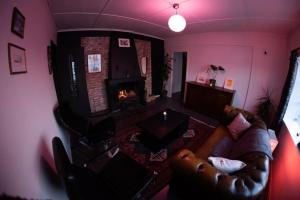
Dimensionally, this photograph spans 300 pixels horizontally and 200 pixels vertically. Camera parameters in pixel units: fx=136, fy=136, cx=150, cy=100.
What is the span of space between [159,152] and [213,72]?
3318 mm

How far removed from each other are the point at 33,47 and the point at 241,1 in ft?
9.22

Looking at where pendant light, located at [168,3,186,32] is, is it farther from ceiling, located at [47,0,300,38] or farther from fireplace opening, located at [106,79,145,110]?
fireplace opening, located at [106,79,145,110]

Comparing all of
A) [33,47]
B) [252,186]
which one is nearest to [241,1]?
[252,186]

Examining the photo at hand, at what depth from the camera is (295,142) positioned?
172 centimetres

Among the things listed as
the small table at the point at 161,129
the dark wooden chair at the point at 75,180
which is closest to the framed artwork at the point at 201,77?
the small table at the point at 161,129

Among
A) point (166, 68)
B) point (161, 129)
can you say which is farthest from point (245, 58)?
point (161, 129)

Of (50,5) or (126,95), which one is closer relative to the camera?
(50,5)

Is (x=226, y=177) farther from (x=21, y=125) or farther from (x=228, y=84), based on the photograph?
(x=228, y=84)

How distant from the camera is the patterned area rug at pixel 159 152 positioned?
6.75 ft

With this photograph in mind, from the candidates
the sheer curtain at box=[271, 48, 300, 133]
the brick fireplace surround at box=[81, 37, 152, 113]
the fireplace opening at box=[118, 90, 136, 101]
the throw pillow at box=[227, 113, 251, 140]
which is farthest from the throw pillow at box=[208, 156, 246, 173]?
the brick fireplace surround at box=[81, 37, 152, 113]

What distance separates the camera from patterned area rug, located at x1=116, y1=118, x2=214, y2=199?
6.75 feet

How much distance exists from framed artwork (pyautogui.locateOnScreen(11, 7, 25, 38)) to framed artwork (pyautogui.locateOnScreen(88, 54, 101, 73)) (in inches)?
120

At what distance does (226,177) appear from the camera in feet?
3.89

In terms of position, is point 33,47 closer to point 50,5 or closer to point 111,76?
point 50,5
